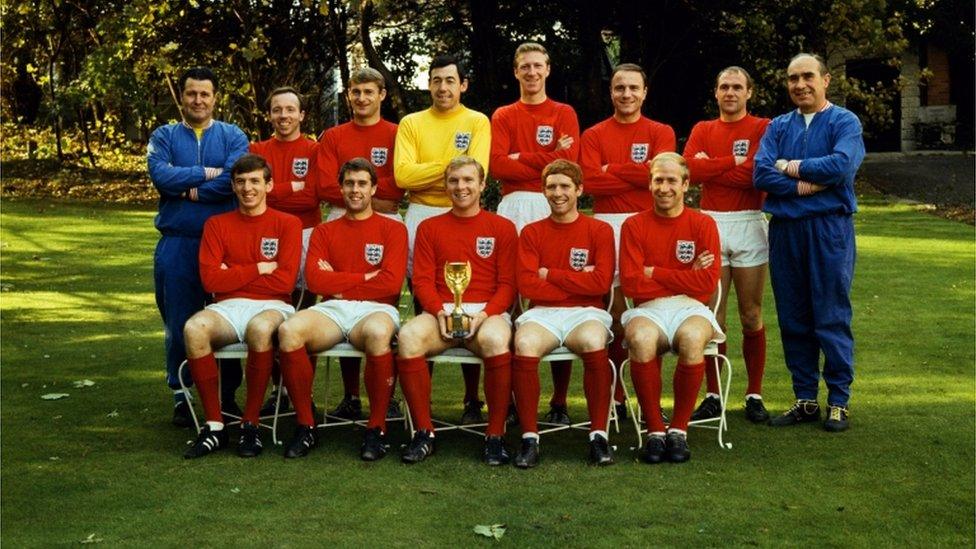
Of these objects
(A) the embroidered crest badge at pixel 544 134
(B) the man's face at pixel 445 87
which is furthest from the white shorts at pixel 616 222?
(B) the man's face at pixel 445 87

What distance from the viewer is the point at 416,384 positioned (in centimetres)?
601

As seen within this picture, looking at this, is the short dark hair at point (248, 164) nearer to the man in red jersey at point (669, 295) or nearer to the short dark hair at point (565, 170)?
the short dark hair at point (565, 170)

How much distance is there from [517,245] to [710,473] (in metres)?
1.50

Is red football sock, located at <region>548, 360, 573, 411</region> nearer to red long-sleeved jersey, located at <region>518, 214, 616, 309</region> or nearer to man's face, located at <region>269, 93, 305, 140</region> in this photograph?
red long-sleeved jersey, located at <region>518, 214, 616, 309</region>

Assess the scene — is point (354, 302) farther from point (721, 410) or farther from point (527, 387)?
point (721, 410)

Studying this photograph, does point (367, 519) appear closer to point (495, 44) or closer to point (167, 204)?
point (167, 204)

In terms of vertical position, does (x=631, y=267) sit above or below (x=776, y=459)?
above

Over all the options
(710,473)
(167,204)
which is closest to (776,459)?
(710,473)

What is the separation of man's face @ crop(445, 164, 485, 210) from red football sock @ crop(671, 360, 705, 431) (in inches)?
52.2

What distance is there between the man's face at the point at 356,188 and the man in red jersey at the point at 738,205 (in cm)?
174

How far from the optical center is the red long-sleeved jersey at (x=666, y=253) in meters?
6.07

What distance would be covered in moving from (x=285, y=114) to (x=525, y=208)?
4.69 ft

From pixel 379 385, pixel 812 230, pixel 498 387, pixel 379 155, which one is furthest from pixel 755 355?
pixel 379 155

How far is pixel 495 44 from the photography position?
22641mm
